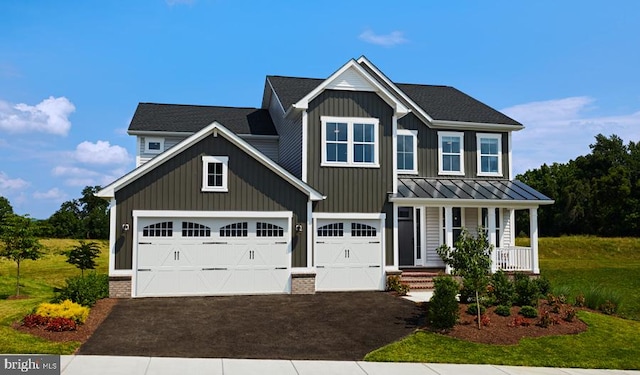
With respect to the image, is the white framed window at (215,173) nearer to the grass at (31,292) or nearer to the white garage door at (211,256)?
the white garage door at (211,256)

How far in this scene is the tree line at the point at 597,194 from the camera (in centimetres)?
5725

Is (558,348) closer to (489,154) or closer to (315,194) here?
(315,194)

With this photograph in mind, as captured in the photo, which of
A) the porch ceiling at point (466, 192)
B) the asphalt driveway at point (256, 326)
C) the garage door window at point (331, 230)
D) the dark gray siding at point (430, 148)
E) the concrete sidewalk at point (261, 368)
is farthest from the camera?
the dark gray siding at point (430, 148)

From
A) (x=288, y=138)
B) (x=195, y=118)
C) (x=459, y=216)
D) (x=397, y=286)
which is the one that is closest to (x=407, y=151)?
(x=459, y=216)

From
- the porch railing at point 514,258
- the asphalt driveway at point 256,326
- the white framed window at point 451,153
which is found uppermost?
the white framed window at point 451,153

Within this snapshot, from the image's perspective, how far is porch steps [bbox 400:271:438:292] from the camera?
66.4 feet

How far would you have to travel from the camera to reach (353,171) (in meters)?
20.3

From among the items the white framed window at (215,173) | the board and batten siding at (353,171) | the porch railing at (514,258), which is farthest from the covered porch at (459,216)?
the white framed window at (215,173)

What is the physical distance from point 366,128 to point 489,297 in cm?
748

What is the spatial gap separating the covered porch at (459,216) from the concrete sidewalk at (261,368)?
9.21 m

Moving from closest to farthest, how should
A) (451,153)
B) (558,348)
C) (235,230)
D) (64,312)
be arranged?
(558,348)
(64,312)
(235,230)
(451,153)

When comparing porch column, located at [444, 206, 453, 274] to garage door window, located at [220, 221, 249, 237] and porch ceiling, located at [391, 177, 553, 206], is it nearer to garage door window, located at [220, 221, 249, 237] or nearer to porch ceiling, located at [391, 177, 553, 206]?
porch ceiling, located at [391, 177, 553, 206]

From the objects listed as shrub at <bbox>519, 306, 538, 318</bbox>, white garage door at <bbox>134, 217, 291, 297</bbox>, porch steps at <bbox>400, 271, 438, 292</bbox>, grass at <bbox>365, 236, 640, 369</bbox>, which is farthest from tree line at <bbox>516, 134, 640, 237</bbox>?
white garage door at <bbox>134, 217, 291, 297</bbox>

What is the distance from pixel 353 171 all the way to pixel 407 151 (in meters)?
3.73
